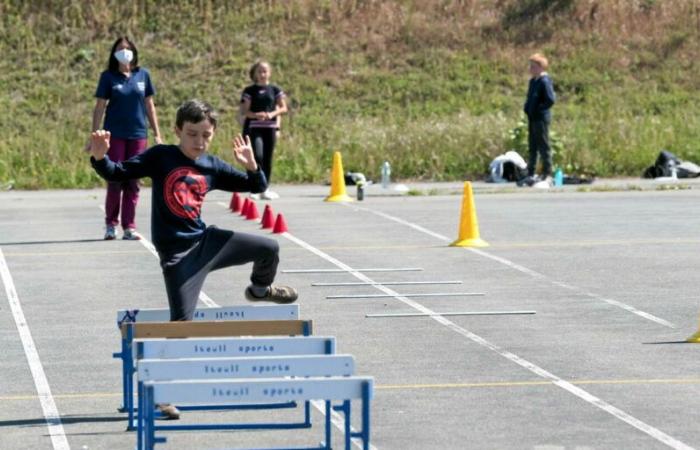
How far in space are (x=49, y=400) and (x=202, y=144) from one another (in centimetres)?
164

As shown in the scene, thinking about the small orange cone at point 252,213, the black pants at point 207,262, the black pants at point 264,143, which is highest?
the black pants at point 264,143

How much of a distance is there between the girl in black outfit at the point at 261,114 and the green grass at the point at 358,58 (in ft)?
35.7

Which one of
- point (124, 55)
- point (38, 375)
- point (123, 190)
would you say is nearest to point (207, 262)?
point (38, 375)

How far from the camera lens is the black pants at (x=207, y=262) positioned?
9.49 metres

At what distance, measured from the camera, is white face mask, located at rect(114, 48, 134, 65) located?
18.0 meters

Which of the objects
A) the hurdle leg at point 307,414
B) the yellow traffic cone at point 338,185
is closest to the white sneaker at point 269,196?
the yellow traffic cone at point 338,185

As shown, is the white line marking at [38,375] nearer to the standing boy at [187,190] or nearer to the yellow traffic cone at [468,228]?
the standing boy at [187,190]

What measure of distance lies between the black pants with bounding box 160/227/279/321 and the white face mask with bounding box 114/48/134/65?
27.9 feet

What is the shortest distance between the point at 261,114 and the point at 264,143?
1.49 feet

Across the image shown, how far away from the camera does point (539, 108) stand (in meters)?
27.1

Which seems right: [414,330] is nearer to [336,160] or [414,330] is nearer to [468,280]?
[468,280]

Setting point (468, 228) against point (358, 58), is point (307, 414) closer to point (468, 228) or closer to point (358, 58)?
point (468, 228)

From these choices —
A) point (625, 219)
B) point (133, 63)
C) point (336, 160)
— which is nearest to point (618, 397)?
point (133, 63)

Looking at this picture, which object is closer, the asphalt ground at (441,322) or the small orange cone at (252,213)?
the asphalt ground at (441,322)
